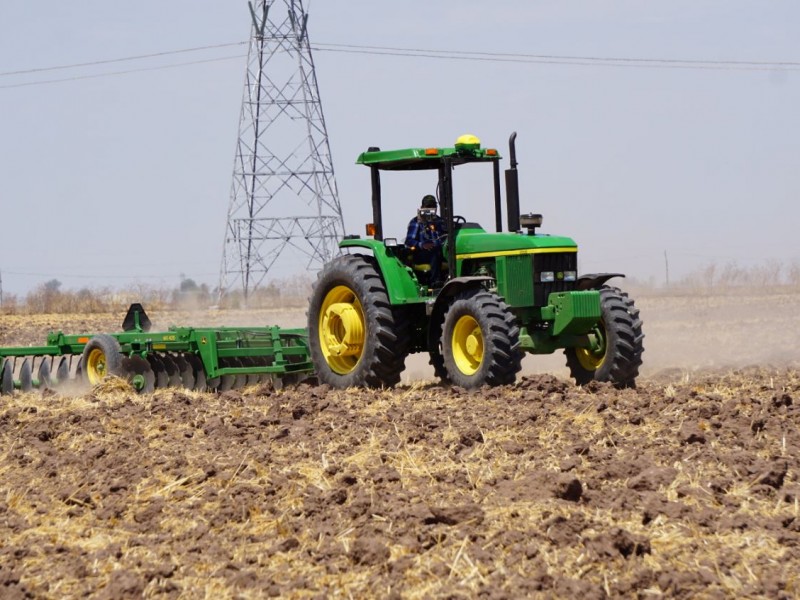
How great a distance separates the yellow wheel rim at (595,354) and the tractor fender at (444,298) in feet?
3.62

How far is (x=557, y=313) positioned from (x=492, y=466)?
12.4 ft

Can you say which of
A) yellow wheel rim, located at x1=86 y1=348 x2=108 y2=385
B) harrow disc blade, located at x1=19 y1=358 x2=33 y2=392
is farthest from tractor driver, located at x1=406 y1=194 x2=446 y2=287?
harrow disc blade, located at x1=19 y1=358 x2=33 y2=392

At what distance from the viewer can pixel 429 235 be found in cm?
1162

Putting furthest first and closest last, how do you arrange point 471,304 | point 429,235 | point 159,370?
point 159,370 < point 429,235 < point 471,304

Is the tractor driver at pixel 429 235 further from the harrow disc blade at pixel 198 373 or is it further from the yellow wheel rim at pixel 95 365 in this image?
the yellow wheel rim at pixel 95 365

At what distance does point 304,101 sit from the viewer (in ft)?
103

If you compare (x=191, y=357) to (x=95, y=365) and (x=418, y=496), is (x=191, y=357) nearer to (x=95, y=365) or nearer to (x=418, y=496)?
(x=95, y=365)

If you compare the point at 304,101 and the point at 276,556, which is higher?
the point at 304,101

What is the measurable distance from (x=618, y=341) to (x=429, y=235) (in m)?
2.11

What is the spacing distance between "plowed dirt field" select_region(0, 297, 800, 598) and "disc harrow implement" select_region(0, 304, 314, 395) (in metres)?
2.05

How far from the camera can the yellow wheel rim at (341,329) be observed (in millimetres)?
11781

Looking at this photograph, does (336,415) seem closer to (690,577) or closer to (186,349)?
(186,349)

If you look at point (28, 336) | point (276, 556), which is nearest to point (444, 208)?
point (276, 556)

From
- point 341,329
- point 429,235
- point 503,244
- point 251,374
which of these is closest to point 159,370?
point 251,374
